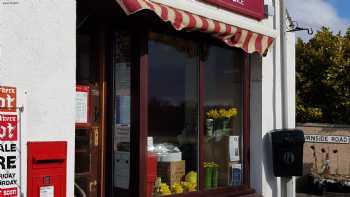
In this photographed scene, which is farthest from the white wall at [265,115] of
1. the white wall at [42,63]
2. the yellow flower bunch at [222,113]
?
the white wall at [42,63]

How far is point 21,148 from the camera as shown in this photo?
379 cm

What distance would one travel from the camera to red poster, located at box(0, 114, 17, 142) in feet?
12.0

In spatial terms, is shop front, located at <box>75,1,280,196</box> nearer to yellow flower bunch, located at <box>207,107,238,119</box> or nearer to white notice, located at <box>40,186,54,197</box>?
yellow flower bunch, located at <box>207,107,238,119</box>

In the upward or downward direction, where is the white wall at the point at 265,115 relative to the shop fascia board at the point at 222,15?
downward

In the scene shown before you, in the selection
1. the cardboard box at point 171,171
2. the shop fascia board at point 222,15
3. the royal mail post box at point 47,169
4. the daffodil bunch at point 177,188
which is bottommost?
the daffodil bunch at point 177,188

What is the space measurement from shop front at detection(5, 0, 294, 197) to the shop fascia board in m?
0.02

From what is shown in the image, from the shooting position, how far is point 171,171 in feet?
18.8

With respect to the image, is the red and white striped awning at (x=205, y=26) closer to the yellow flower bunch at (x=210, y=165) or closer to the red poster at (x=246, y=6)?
the red poster at (x=246, y=6)

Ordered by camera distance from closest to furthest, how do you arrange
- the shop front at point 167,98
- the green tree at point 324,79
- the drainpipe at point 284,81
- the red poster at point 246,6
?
the shop front at point 167,98
the red poster at point 246,6
the drainpipe at point 284,81
the green tree at point 324,79

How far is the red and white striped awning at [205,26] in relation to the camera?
4.38 metres

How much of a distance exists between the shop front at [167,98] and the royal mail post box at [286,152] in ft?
0.45

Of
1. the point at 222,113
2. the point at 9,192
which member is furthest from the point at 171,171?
the point at 9,192

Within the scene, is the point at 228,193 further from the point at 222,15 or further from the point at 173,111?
the point at 222,15

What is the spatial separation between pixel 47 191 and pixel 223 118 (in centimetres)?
313
